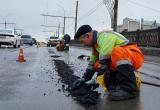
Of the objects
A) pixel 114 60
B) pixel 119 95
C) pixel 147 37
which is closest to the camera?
pixel 119 95

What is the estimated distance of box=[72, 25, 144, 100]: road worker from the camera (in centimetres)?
705

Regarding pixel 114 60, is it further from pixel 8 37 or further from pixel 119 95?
pixel 8 37

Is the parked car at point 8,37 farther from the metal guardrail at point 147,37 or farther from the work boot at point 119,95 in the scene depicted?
the work boot at point 119,95

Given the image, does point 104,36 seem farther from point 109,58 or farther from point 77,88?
point 77,88

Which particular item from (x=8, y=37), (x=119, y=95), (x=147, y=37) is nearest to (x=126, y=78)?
(x=119, y=95)

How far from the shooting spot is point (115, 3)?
4262cm

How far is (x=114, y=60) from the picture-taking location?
7.11 meters

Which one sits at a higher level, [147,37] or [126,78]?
[147,37]

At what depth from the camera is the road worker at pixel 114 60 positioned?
7051 millimetres

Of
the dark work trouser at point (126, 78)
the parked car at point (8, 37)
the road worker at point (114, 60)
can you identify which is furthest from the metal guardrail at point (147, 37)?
the dark work trouser at point (126, 78)

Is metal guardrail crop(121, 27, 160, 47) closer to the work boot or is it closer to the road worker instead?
the road worker

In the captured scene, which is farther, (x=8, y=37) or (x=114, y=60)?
(x=8, y=37)

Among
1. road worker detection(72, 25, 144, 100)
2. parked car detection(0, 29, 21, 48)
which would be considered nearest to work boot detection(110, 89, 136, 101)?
road worker detection(72, 25, 144, 100)

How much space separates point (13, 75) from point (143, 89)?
12.2 feet
